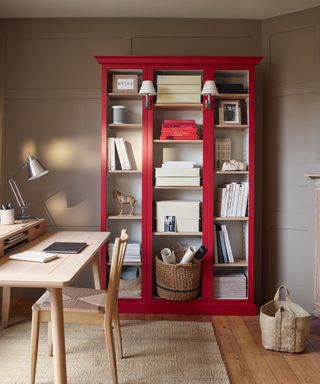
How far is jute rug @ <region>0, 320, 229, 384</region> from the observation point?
92.0 inches

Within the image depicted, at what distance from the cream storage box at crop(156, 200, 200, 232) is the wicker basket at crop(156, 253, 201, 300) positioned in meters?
0.31

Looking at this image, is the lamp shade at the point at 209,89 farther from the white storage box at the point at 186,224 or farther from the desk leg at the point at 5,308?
the desk leg at the point at 5,308

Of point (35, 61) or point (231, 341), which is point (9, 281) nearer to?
point (231, 341)

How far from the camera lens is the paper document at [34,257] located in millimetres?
2111

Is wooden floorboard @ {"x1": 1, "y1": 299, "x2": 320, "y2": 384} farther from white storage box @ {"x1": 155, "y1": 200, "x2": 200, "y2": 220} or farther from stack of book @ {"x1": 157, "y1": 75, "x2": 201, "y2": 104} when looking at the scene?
stack of book @ {"x1": 157, "y1": 75, "x2": 201, "y2": 104}

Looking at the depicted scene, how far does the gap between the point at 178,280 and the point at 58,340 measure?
5.16ft

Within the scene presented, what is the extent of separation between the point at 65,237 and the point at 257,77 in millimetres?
2186

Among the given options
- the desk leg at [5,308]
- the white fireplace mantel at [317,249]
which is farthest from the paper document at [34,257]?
the white fireplace mantel at [317,249]

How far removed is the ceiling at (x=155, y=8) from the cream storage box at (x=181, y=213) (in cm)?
165

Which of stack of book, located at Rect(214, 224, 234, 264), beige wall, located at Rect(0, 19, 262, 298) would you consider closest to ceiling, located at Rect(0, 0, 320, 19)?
beige wall, located at Rect(0, 19, 262, 298)

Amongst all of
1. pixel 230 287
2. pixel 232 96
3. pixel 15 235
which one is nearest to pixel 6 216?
pixel 15 235

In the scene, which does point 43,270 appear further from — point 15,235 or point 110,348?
point 15,235

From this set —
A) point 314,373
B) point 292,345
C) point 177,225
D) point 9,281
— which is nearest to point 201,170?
point 177,225

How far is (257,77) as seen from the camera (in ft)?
11.9
